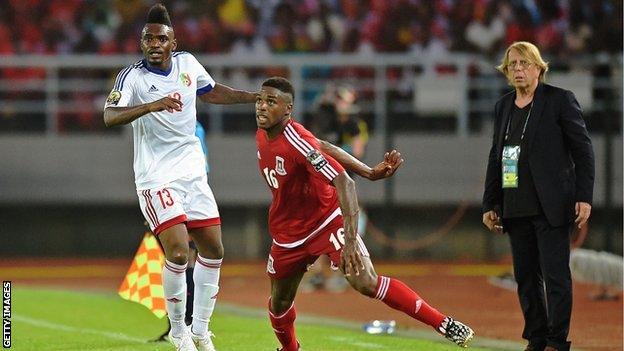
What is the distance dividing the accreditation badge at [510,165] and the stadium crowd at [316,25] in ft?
43.5

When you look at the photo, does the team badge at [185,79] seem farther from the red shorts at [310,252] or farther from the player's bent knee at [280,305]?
the player's bent knee at [280,305]

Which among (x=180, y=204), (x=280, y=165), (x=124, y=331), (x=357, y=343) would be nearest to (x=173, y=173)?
(x=180, y=204)

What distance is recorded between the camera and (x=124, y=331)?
1298 cm

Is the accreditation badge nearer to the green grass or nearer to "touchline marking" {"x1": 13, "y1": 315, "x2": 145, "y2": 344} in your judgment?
the green grass

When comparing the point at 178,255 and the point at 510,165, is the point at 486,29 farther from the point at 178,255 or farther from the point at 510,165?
the point at 178,255

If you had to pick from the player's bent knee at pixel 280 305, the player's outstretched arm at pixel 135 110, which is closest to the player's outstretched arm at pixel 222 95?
the player's outstretched arm at pixel 135 110

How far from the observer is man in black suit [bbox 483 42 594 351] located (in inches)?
382

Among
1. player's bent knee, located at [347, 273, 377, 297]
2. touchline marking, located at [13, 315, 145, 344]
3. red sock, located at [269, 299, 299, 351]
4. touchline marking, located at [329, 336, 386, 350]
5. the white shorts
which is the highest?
the white shorts

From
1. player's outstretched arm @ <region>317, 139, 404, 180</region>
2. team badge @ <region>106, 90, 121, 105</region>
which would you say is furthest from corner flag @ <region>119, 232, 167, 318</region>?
player's outstretched arm @ <region>317, 139, 404, 180</region>

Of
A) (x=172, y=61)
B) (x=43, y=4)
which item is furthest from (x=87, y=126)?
(x=172, y=61)

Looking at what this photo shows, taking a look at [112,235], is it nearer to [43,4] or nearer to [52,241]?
[52,241]

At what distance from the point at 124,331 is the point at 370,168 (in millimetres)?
4800

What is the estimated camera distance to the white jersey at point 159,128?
33.1 feet

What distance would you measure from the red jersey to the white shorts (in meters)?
0.78
